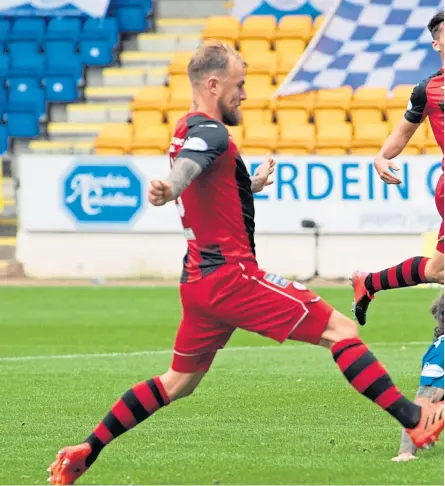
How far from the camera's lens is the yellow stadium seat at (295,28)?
2148 cm

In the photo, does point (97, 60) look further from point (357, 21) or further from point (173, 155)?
point (173, 155)

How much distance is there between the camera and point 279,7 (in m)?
22.7

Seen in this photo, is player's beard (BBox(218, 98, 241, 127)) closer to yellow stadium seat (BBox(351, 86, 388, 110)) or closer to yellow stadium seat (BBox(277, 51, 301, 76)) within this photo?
yellow stadium seat (BBox(351, 86, 388, 110))

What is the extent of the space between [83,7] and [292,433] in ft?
55.4

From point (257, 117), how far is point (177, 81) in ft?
6.53

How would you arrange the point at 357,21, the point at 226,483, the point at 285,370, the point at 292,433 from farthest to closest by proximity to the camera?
the point at 357,21
the point at 285,370
the point at 292,433
the point at 226,483

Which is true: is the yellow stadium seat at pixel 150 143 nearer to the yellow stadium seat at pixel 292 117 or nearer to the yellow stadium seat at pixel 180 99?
the yellow stadium seat at pixel 180 99

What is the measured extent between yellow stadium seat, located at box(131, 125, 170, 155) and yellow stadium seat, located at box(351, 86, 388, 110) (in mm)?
2916

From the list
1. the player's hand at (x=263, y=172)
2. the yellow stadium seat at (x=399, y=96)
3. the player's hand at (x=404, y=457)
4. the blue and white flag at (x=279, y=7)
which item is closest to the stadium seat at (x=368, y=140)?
the yellow stadium seat at (x=399, y=96)

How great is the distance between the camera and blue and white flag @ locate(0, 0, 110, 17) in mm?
22719

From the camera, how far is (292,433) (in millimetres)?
6746

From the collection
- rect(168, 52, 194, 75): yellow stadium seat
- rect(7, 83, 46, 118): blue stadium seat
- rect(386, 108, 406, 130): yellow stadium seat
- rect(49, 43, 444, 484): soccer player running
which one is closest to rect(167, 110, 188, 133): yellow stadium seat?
rect(168, 52, 194, 75): yellow stadium seat

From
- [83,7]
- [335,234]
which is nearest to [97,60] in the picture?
[83,7]

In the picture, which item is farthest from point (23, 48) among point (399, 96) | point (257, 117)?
point (399, 96)
